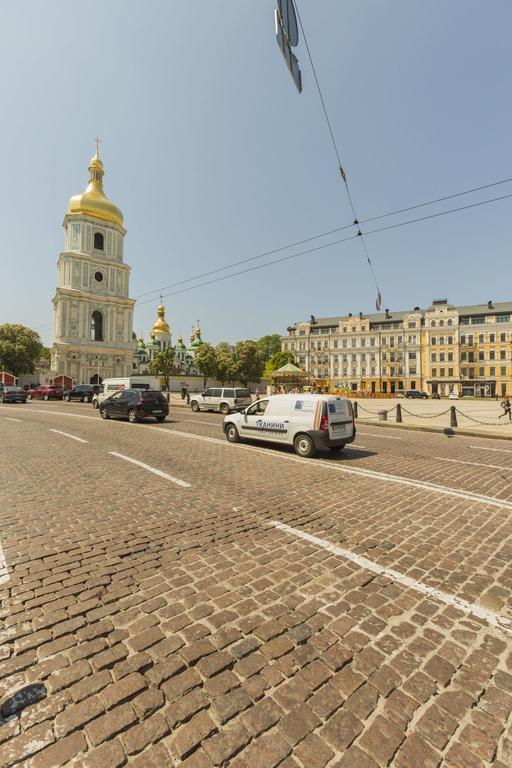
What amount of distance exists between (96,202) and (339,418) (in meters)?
65.7

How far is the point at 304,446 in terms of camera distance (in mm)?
9406

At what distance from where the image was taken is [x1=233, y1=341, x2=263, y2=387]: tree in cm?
7269

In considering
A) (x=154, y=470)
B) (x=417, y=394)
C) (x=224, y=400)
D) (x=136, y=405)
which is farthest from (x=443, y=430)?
(x=417, y=394)

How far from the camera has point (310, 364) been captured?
84312 mm

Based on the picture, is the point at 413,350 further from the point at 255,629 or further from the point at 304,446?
the point at 255,629

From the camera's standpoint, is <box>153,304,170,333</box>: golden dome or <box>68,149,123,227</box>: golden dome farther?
<box>153,304,170,333</box>: golden dome

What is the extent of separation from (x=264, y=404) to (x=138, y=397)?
8298 mm

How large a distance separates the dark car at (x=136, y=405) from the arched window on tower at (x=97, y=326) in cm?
4718

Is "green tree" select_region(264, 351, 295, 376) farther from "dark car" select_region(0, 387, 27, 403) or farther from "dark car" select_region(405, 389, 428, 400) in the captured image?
"dark car" select_region(0, 387, 27, 403)

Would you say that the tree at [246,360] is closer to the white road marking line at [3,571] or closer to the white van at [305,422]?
the white van at [305,422]

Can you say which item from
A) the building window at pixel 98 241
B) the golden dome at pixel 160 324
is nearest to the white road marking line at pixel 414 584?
the building window at pixel 98 241

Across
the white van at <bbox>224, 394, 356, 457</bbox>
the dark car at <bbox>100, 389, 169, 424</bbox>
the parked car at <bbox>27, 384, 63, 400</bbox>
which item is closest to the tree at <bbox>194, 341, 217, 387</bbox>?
the parked car at <bbox>27, 384, 63, 400</bbox>

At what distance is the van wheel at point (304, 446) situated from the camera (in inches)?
363

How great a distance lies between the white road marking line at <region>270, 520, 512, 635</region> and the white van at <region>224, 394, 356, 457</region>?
4.70m
